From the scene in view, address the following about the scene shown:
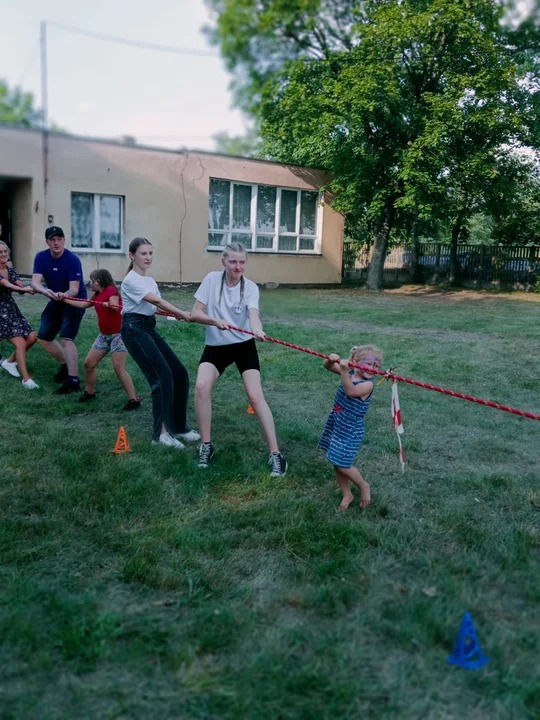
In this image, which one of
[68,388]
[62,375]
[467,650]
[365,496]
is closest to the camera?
[467,650]

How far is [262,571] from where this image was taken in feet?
11.0

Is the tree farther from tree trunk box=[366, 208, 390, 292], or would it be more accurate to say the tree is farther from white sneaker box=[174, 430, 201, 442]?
tree trunk box=[366, 208, 390, 292]

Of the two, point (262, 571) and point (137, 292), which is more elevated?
point (137, 292)

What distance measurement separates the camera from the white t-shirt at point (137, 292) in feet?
17.6

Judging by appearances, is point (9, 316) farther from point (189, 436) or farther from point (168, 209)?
point (168, 209)

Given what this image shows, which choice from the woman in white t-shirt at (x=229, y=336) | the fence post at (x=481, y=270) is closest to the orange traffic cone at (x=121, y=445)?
the woman in white t-shirt at (x=229, y=336)

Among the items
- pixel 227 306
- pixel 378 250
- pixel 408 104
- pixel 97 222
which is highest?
pixel 408 104

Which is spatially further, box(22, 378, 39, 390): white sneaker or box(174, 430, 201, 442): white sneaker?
box(22, 378, 39, 390): white sneaker

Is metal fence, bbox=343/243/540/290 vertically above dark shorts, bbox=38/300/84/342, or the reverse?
metal fence, bbox=343/243/540/290

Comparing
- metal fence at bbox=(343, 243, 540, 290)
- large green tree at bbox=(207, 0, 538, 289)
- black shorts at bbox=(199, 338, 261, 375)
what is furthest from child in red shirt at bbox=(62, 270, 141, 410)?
metal fence at bbox=(343, 243, 540, 290)

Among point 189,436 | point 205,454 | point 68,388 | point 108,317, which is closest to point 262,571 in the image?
point 205,454

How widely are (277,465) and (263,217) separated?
1704 cm

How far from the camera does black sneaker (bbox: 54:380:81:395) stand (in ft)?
23.3

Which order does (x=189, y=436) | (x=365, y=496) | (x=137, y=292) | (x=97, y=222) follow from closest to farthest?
1. (x=365, y=496)
2. (x=137, y=292)
3. (x=189, y=436)
4. (x=97, y=222)
